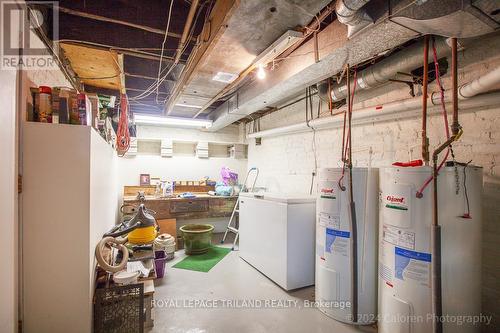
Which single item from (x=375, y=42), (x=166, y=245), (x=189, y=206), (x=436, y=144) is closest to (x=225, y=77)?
(x=375, y=42)

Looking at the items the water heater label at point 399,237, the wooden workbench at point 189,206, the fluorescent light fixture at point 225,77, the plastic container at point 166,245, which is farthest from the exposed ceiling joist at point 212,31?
the wooden workbench at point 189,206

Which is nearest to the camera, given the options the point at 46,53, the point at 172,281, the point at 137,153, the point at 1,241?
the point at 1,241

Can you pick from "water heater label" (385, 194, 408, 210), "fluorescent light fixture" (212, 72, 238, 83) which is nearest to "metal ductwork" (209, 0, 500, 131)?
"fluorescent light fixture" (212, 72, 238, 83)

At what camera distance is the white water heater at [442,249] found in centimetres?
152

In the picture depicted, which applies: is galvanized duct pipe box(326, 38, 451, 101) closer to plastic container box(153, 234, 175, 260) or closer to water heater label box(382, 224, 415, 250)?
water heater label box(382, 224, 415, 250)

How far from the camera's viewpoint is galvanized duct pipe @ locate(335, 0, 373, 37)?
1.34 meters

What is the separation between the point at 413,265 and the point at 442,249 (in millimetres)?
200

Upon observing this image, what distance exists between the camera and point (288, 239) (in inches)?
104

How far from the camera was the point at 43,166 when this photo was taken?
1391 millimetres

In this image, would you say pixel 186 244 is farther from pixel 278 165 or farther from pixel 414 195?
pixel 414 195

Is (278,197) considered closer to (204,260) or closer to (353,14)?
(204,260)

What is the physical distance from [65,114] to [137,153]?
3.57 metres

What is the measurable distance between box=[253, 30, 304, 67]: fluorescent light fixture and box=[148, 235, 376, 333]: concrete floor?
7.59ft

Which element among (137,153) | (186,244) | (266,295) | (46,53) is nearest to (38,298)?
(46,53)
